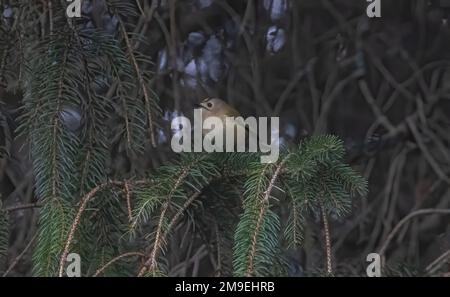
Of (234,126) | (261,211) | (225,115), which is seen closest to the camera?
(261,211)

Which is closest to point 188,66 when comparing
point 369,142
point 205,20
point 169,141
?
point 205,20

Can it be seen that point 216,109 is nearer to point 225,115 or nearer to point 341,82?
point 225,115

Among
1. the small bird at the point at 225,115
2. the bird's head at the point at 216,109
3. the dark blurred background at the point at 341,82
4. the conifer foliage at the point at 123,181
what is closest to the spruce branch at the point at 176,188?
the conifer foliage at the point at 123,181

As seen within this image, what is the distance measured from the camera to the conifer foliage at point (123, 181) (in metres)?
0.92

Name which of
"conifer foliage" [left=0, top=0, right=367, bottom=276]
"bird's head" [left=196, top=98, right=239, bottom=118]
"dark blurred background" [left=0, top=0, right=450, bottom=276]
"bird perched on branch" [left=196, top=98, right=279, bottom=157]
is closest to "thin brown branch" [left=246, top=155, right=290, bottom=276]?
"conifer foliage" [left=0, top=0, right=367, bottom=276]

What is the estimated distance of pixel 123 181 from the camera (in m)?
1.02

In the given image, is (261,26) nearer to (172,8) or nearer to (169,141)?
(172,8)

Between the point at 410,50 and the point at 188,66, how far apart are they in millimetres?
573

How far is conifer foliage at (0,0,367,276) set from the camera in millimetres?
922

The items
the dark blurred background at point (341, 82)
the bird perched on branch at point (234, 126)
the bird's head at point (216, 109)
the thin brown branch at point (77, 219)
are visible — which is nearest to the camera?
the thin brown branch at point (77, 219)

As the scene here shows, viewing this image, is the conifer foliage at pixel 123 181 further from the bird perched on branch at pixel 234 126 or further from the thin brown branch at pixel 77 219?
the bird perched on branch at pixel 234 126

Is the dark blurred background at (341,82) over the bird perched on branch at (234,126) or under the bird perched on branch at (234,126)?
over


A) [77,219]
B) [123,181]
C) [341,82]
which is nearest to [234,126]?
[123,181]

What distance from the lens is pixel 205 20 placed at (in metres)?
2.05
